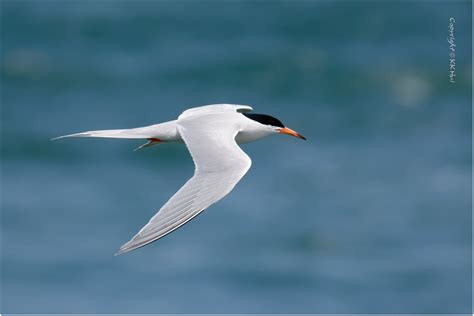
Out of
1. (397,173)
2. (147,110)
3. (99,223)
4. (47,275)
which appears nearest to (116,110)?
(147,110)

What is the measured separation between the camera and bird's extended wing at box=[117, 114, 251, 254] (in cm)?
566

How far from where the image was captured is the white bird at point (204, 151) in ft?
18.8

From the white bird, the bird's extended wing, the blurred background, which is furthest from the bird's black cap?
the blurred background

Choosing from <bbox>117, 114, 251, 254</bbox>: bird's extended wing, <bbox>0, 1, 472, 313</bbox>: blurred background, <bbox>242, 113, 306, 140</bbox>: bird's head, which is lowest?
<bbox>117, 114, 251, 254</bbox>: bird's extended wing

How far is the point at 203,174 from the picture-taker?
21.1 ft

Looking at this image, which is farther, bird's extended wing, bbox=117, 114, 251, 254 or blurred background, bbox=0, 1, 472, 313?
blurred background, bbox=0, 1, 472, 313

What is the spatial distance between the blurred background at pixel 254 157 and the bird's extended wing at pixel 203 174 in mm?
11750

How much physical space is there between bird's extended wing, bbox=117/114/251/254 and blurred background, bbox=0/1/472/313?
11750 millimetres

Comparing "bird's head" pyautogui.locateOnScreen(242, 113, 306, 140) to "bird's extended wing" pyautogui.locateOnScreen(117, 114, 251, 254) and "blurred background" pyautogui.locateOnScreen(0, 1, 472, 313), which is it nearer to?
"bird's extended wing" pyautogui.locateOnScreen(117, 114, 251, 254)

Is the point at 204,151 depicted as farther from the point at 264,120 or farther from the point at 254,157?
the point at 254,157

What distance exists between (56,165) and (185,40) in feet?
19.1

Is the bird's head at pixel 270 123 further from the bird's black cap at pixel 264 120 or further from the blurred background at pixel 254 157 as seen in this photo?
the blurred background at pixel 254 157

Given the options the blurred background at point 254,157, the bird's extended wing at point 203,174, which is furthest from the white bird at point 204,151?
the blurred background at point 254,157

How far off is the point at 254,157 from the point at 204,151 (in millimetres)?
14973
